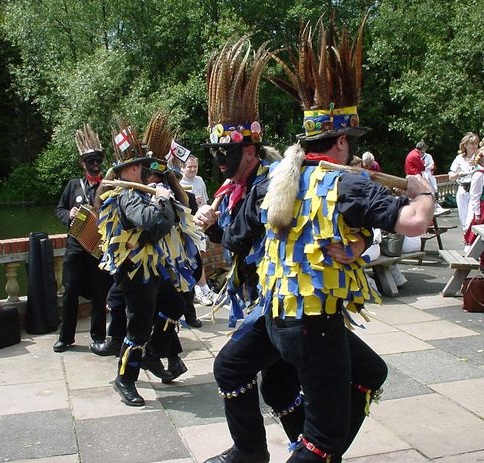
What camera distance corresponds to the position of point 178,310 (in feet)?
17.6

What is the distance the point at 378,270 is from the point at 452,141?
61.5ft

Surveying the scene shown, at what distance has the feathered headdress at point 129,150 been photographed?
5051 mm

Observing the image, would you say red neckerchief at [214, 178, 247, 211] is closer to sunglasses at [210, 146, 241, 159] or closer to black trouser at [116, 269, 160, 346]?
sunglasses at [210, 146, 241, 159]

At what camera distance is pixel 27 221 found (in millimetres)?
26172

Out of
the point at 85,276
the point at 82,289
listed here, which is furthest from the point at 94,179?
the point at 82,289

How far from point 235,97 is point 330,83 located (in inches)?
30.6

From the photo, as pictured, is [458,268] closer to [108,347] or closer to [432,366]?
[432,366]

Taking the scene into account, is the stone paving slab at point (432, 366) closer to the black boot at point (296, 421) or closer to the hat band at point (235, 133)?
the black boot at point (296, 421)

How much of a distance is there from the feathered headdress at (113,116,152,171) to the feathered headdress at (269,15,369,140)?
1998mm

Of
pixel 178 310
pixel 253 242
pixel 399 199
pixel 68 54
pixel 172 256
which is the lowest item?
pixel 178 310

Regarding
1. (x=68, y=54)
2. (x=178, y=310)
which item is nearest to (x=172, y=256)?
(x=178, y=310)

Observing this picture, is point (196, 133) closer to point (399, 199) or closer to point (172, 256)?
point (172, 256)

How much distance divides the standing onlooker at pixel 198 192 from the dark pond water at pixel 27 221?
40.3ft

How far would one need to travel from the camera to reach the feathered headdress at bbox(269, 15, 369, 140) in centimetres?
319
